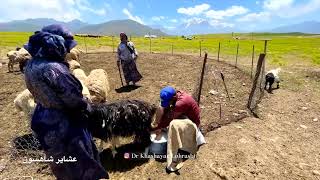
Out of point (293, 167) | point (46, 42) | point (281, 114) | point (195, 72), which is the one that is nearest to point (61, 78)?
point (46, 42)

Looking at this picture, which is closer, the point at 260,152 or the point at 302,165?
the point at 302,165

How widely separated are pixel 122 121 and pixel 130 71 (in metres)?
6.67

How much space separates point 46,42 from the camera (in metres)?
4.05

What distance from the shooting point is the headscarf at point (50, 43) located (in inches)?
160

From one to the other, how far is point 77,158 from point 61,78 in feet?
3.51

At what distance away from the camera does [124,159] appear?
Answer: 24.1 feet

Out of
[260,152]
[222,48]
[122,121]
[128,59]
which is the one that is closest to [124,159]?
[122,121]

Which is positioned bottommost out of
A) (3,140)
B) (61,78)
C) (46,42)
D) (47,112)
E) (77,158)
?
(3,140)

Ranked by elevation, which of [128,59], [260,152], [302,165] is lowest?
[302,165]

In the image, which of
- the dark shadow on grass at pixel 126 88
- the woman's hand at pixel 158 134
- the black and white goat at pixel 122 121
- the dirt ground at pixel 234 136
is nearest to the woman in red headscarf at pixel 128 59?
the dark shadow on grass at pixel 126 88

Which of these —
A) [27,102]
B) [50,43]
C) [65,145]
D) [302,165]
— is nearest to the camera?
[50,43]

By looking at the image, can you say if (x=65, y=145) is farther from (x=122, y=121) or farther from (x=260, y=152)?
(x=260, y=152)

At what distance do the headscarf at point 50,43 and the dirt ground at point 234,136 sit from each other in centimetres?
332

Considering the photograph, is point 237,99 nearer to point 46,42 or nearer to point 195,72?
point 195,72
